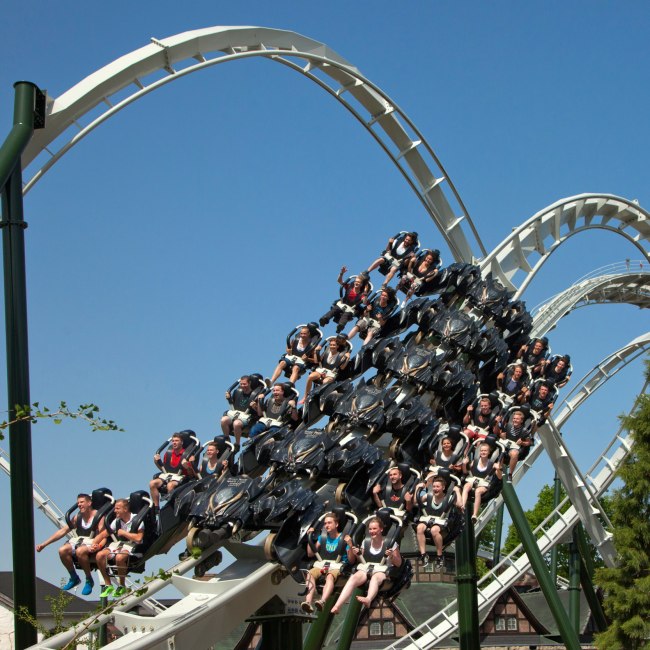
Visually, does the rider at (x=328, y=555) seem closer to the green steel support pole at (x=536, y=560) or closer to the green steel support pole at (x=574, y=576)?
the green steel support pole at (x=536, y=560)

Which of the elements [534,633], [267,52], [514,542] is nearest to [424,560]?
[267,52]

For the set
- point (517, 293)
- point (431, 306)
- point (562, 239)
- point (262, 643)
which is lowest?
point (262, 643)

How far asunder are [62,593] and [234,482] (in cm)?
344

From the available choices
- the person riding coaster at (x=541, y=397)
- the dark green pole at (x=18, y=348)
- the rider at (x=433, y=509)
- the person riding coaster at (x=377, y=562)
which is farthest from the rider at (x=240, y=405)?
the person riding coaster at (x=541, y=397)

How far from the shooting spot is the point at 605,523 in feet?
73.2

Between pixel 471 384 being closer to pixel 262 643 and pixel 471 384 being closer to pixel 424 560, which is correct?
pixel 424 560

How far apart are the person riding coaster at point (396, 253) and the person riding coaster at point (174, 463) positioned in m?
4.83

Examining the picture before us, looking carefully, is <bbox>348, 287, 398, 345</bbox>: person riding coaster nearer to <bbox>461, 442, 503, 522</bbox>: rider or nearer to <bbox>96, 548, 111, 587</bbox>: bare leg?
<bbox>461, 442, 503, 522</bbox>: rider

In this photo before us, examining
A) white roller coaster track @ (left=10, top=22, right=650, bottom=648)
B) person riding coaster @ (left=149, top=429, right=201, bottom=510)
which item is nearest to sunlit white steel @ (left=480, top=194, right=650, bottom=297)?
white roller coaster track @ (left=10, top=22, right=650, bottom=648)

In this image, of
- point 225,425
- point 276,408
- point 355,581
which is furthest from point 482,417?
point 355,581

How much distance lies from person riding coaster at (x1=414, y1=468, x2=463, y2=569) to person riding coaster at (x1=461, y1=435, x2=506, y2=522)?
0.92 metres

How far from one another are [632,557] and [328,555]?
28.4 feet

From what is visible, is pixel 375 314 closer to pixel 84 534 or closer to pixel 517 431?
pixel 517 431

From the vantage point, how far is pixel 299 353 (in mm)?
13477
